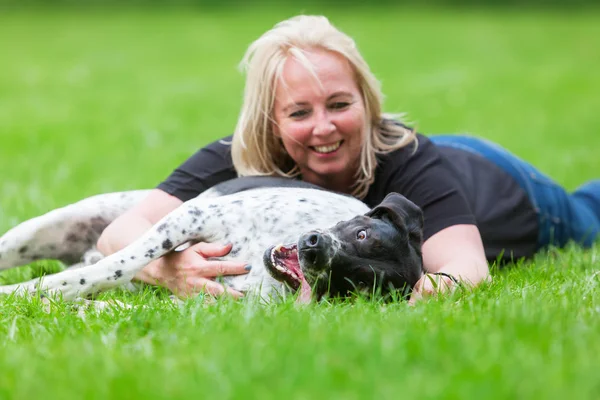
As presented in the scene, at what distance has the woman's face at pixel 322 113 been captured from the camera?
15.2 feet

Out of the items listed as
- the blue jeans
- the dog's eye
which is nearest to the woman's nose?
the dog's eye

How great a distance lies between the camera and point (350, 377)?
2.56 metres

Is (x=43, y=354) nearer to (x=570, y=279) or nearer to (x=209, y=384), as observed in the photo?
(x=209, y=384)

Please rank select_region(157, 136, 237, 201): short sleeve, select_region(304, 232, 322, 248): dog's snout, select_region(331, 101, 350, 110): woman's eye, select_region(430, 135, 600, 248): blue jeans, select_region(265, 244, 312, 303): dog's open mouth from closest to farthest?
select_region(304, 232, 322, 248): dog's snout
select_region(265, 244, 312, 303): dog's open mouth
select_region(331, 101, 350, 110): woman's eye
select_region(157, 136, 237, 201): short sleeve
select_region(430, 135, 600, 248): blue jeans

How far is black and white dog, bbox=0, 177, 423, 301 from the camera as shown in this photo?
3.84m

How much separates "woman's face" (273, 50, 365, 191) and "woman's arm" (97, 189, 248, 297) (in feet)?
2.53

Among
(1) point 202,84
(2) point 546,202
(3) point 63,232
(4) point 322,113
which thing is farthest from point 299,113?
(1) point 202,84

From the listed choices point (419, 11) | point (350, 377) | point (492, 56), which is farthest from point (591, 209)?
point (419, 11)

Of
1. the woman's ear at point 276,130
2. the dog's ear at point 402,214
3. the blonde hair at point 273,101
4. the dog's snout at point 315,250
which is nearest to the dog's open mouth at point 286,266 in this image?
the dog's snout at point 315,250

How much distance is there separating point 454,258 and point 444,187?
0.52 meters

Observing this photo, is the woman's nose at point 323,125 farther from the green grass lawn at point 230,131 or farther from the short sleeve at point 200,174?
the green grass lawn at point 230,131

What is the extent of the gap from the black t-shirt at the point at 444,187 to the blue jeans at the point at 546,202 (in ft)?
0.36

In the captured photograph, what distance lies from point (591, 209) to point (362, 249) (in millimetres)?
3232

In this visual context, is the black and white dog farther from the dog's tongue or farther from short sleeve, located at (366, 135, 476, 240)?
short sleeve, located at (366, 135, 476, 240)
